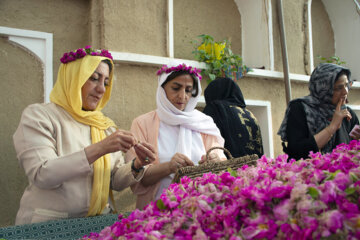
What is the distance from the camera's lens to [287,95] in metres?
5.34

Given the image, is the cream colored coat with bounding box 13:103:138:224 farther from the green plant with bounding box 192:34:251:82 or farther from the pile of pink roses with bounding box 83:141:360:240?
the green plant with bounding box 192:34:251:82

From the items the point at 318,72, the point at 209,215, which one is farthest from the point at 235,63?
the point at 209,215

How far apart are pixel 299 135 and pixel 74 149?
1.91 m

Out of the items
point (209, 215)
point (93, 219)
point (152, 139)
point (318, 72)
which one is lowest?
point (93, 219)

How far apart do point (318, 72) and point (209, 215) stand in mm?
2884

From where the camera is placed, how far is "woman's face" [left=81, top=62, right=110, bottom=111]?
96.9 inches

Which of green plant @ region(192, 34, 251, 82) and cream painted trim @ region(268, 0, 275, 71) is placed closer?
green plant @ region(192, 34, 251, 82)

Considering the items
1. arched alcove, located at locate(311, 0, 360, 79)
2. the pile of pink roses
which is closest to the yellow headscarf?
the pile of pink roses

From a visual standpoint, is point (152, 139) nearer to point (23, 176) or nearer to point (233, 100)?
point (233, 100)

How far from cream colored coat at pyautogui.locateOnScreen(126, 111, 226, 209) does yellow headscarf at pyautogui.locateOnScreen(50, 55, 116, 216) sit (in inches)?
12.3

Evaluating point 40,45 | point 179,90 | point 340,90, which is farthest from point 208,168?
point 40,45

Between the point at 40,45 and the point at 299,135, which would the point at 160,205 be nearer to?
the point at 299,135

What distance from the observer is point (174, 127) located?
2.94 metres

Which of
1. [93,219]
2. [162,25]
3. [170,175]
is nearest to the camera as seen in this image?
[93,219]
